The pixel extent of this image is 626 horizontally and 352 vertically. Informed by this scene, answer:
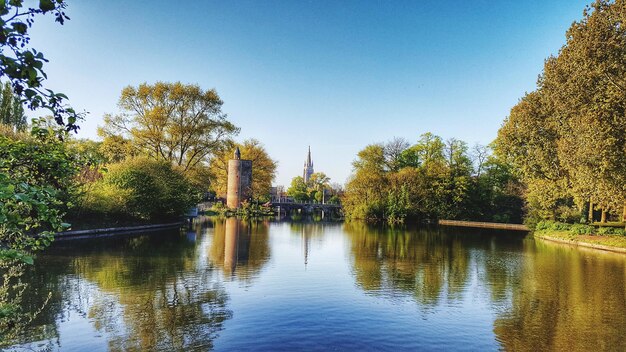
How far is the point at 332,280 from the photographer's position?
1486 centimetres

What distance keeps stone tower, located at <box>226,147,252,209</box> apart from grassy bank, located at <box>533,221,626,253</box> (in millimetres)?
39329

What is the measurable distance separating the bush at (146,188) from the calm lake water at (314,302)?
34.3 ft

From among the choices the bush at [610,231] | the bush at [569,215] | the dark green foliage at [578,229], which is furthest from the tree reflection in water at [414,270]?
the bush at [569,215]

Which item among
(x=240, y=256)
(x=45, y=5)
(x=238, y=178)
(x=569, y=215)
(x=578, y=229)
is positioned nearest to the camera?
(x=45, y=5)

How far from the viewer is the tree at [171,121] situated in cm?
4109

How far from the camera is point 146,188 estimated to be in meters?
32.6

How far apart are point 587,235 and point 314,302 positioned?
94.9 ft

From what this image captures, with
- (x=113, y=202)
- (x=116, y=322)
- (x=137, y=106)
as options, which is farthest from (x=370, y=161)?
(x=116, y=322)

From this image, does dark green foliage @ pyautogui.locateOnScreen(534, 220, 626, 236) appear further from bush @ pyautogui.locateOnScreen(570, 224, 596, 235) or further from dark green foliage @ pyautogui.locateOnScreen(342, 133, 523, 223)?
dark green foliage @ pyautogui.locateOnScreen(342, 133, 523, 223)

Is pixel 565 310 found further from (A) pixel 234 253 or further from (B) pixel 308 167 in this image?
(B) pixel 308 167

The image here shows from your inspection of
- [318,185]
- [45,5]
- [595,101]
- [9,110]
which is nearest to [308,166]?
[318,185]

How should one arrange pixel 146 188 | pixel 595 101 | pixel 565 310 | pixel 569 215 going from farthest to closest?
pixel 569 215 → pixel 146 188 → pixel 595 101 → pixel 565 310

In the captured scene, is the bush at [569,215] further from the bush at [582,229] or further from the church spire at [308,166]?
the church spire at [308,166]

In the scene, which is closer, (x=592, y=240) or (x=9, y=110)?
(x=592, y=240)
